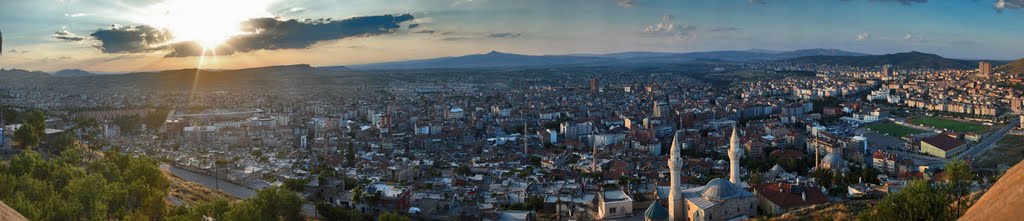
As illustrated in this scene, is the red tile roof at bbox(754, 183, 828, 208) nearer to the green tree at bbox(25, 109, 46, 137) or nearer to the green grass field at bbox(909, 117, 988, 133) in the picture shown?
the green tree at bbox(25, 109, 46, 137)

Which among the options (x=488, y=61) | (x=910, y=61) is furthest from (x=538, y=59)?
(x=910, y=61)

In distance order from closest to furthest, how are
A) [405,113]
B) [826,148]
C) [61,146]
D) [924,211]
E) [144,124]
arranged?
[924,211], [61,146], [826,148], [144,124], [405,113]

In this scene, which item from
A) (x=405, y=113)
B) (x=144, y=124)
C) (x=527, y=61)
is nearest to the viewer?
(x=144, y=124)

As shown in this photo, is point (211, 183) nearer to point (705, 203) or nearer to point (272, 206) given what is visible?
point (272, 206)

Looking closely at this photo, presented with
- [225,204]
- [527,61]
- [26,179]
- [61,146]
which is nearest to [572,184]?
[225,204]

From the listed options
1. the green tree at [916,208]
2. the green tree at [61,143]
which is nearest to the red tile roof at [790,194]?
the green tree at [916,208]

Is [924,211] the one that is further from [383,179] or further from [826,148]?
[826,148]
